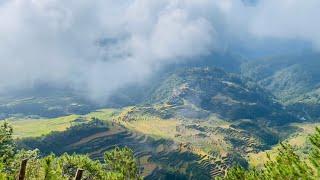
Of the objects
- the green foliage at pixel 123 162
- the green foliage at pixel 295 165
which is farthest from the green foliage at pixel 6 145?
the green foliage at pixel 295 165

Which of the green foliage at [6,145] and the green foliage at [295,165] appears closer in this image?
the green foliage at [295,165]

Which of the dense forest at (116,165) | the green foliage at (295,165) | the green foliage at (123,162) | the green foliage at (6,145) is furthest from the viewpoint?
the green foliage at (123,162)

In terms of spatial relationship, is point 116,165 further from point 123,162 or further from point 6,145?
point 6,145

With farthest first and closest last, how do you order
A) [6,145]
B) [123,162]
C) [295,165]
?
[123,162], [6,145], [295,165]

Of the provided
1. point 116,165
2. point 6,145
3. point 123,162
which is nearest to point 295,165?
point 6,145

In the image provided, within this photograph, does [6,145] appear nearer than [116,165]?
Yes

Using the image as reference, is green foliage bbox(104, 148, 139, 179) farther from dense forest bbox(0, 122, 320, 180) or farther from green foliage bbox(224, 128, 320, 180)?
green foliage bbox(224, 128, 320, 180)

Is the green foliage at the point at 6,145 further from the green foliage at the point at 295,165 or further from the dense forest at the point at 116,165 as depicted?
the green foliage at the point at 295,165

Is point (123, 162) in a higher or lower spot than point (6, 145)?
lower

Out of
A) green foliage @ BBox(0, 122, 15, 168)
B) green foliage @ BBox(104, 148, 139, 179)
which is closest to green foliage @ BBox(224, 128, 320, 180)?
green foliage @ BBox(0, 122, 15, 168)

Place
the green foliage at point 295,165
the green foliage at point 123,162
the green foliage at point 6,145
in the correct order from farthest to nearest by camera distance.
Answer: the green foliage at point 123,162
the green foliage at point 6,145
the green foliage at point 295,165

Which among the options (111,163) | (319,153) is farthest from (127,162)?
(319,153)
